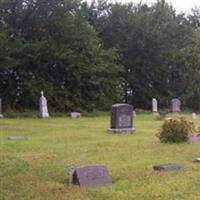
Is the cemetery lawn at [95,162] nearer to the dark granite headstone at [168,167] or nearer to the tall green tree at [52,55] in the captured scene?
the dark granite headstone at [168,167]

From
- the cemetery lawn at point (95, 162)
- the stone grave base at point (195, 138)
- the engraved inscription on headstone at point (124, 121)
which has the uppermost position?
the engraved inscription on headstone at point (124, 121)

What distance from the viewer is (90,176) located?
9.18 metres

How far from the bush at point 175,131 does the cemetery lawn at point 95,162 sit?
30cm

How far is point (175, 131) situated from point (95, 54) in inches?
839

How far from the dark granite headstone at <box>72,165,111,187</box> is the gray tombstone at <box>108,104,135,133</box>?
1055cm

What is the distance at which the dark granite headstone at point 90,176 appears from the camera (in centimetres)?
909

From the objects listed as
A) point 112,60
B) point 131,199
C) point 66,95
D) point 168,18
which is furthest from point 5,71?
point 131,199

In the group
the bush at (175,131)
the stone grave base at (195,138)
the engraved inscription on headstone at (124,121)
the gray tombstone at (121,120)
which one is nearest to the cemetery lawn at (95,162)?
the bush at (175,131)

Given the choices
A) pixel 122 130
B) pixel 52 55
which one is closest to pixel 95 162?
pixel 122 130

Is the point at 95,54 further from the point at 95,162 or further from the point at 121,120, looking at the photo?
the point at 95,162

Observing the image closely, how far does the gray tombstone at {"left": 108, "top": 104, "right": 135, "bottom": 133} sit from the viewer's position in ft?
65.7

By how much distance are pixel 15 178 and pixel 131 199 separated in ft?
8.72

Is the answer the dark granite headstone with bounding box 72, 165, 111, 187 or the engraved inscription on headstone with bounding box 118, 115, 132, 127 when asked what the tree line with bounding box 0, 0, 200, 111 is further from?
the dark granite headstone with bounding box 72, 165, 111, 187

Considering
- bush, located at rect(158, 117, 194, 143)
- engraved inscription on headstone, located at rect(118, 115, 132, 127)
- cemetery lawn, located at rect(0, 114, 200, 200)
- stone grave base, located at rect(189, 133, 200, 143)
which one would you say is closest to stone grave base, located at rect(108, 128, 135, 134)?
engraved inscription on headstone, located at rect(118, 115, 132, 127)
